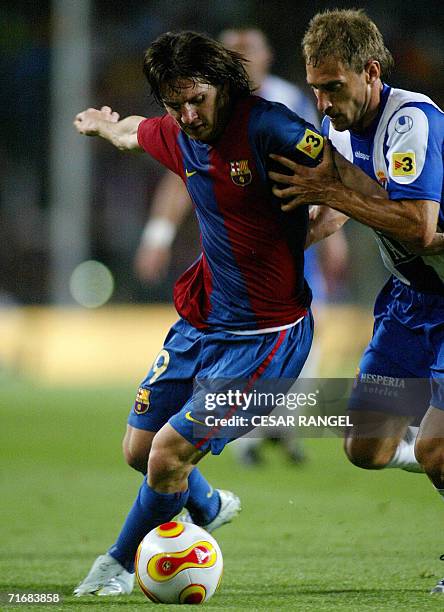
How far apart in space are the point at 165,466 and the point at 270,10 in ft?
43.6

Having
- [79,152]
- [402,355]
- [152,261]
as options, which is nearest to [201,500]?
[402,355]

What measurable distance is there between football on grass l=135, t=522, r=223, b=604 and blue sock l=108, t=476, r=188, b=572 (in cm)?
16

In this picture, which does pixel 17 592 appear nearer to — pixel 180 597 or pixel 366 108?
pixel 180 597

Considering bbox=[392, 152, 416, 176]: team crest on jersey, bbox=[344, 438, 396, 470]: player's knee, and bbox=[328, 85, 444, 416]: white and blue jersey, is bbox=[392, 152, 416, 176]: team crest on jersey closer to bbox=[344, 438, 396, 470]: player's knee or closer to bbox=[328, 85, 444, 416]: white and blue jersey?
bbox=[328, 85, 444, 416]: white and blue jersey

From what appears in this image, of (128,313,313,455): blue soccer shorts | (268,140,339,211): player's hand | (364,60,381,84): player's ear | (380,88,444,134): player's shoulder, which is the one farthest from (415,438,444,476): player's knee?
(364,60,381,84): player's ear

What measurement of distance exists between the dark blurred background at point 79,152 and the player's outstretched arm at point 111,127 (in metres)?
11.9

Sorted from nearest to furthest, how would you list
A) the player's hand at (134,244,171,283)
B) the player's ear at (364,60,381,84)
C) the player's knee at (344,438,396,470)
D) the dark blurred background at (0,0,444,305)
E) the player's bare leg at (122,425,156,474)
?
the player's ear at (364,60,381,84) → the player's bare leg at (122,425,156,474) → the player's knee at (344,438,396,470) → the player's hand at (134,244,171,283) → the dark blurred background at (0,0,444,305)

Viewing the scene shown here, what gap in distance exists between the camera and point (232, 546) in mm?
5930

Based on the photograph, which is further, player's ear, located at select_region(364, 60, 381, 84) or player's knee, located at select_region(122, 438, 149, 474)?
player's knee, located at select_region(122, 438, 149, 474)

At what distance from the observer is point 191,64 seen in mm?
4414

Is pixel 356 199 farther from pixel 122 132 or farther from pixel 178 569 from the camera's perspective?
pixel 178 569

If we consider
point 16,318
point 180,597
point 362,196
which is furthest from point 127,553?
point 16,318

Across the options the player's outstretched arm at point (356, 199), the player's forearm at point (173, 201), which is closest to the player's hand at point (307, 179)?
the player's outstretched arm at point (356, 199)

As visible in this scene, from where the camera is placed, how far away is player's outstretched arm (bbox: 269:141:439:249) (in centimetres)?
434
